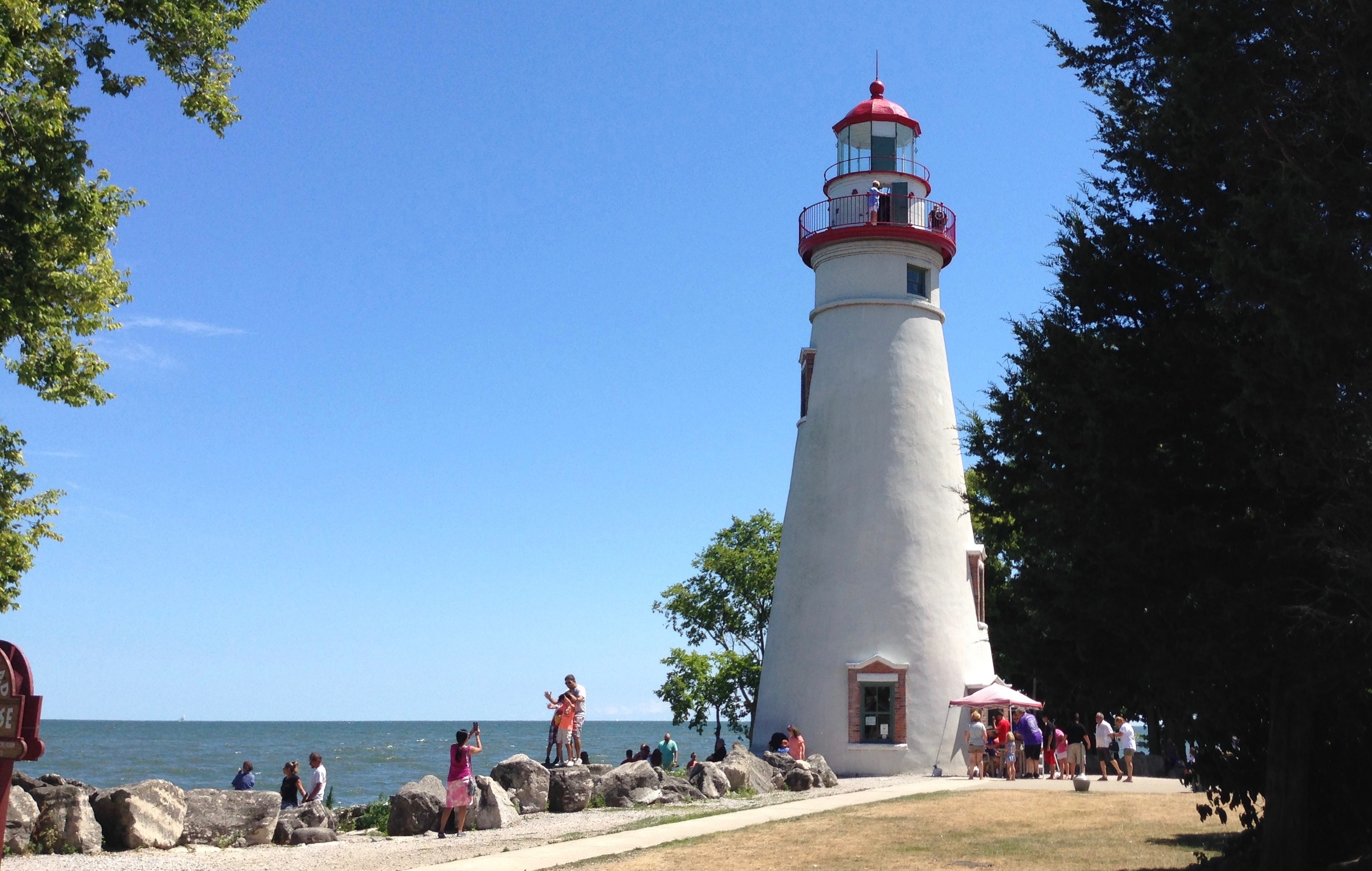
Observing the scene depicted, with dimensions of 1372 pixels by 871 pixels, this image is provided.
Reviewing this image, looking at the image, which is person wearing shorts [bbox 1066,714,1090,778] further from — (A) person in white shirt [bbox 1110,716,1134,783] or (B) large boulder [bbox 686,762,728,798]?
(B) large boulder [bbox 686,762,728,798]

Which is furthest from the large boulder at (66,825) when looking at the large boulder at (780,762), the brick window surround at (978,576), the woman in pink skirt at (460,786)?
the brick window surround at (978,576)

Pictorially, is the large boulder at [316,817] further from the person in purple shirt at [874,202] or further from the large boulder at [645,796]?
the person in purple shirt at [874,202]

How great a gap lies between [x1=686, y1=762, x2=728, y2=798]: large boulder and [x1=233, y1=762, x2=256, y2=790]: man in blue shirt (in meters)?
7.90

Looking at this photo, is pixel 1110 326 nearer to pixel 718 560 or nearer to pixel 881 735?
pixel 881 735

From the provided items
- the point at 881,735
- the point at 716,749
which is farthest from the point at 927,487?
the point at 716,749

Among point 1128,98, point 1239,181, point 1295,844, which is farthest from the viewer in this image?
point 1128,98

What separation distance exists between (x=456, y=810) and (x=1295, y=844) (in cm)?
1122

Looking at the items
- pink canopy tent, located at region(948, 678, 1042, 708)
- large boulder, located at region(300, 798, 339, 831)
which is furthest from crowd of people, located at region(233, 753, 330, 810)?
pink canopy tent, located at region(948, 678, 1042, 708)

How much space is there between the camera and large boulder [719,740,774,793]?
877 inches

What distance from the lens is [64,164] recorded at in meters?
14.1

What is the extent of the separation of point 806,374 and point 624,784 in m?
13.5

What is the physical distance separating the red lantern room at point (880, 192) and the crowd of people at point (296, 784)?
17240 millimetres

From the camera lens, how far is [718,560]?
3759 centimetres

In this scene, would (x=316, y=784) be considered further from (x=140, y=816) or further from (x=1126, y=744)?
(x=1126, y=744)
